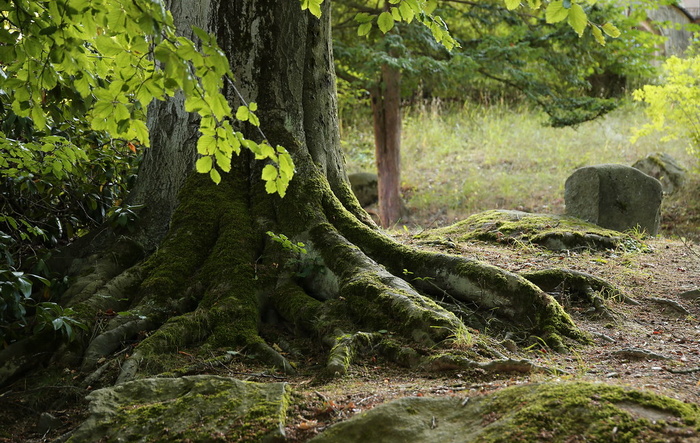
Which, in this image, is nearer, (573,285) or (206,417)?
(206,417)

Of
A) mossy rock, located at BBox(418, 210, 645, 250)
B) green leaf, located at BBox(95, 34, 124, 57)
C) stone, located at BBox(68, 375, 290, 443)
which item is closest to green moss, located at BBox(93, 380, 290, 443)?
stone, located at BBox(68, 375, 290, 443)

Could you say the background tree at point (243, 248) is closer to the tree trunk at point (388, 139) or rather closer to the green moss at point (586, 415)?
the green moss at point (586, 415)

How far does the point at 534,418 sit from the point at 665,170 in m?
10.8

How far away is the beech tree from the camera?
271 cm

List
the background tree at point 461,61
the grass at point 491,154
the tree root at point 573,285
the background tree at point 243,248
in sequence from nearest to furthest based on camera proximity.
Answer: the background tree at point 243,248, the tree root at point 573,285, the background tree at point 461,61, the grass at point 491,154

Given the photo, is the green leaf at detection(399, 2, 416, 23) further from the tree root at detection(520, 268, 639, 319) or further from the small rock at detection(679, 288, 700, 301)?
the small rock at detection(679, 288, 700, 301)

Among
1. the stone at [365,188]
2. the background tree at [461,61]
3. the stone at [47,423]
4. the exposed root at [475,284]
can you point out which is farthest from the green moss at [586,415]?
the stone at [365,188]

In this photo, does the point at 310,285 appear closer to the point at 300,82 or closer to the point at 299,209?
the point at 299,209

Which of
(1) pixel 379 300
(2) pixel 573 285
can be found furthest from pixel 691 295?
(1) pixel 379 300

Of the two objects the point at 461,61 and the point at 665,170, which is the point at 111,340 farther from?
the point at 665,170

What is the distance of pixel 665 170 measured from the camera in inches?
443

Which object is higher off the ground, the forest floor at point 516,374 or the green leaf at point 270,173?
the green leaf at point 270,173

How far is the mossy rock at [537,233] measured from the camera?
19.6 feet

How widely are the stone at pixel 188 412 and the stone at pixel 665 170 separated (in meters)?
10.9
